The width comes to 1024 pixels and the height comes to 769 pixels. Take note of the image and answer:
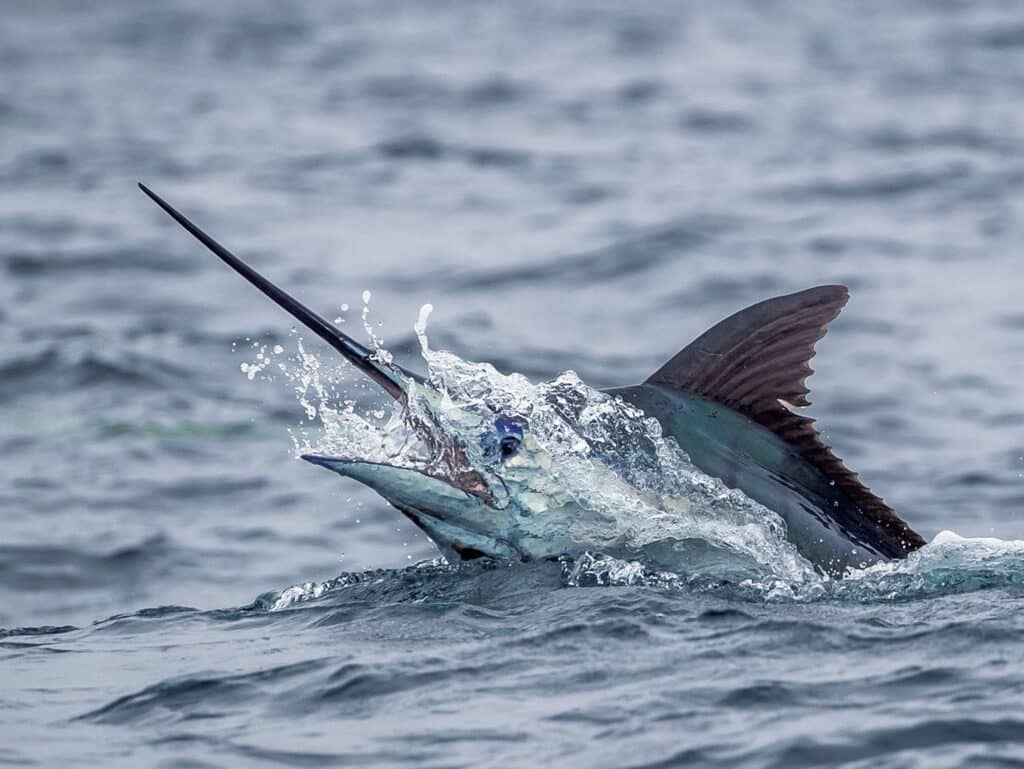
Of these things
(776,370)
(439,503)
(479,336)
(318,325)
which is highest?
(479,336)

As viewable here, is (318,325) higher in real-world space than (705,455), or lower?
higher

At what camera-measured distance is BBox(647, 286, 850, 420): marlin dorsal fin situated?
18.0ft

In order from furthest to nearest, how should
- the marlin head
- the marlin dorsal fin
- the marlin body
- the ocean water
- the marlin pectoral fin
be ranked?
the marlin dorsal fin → the marlin body → the marlin head → the marlin pectoral fin → the ocean water

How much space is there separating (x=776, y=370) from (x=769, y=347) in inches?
2.8

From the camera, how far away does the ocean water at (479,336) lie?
475 centimetres

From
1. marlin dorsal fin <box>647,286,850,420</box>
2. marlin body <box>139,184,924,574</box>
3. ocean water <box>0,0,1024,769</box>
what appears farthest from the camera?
marlin dorsal fin <box>647,286,850,420</box>

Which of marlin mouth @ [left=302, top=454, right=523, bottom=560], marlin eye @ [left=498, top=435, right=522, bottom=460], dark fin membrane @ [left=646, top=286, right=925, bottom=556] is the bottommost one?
marlin mouth @ [left=302, top=454, right=523, bottom=560]

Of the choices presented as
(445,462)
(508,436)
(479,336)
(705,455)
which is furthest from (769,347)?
(479,336)

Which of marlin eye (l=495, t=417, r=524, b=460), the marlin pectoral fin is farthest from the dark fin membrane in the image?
the marlin pectoral fin

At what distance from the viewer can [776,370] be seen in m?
5.50

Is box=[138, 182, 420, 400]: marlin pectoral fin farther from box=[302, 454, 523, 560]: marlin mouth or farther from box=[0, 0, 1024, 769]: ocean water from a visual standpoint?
box=[0, 0, 1024, 769]: ocean water

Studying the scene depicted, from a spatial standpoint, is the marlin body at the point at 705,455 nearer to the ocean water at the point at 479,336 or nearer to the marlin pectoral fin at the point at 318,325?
the marlin pectoral fin at the point at 318,325

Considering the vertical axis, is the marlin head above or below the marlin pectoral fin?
below

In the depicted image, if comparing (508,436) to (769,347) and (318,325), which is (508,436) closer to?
(318,325)
